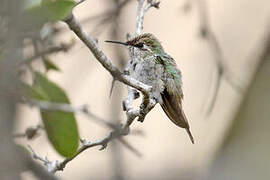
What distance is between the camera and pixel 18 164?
147 cm

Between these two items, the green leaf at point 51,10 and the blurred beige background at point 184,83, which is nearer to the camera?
the green leaf at point 51,10

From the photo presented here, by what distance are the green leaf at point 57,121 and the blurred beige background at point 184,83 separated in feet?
6.20

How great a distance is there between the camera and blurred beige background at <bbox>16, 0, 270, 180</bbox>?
213 inches

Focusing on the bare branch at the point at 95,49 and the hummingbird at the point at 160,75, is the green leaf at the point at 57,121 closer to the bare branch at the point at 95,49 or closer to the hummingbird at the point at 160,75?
→ the hummingbird at the point at 160,75

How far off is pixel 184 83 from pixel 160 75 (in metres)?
3.51

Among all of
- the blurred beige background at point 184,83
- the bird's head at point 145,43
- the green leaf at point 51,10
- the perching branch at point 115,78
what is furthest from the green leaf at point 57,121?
the blurred beige background at point 184,83

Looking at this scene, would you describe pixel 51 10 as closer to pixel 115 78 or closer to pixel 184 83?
pixel 115 78

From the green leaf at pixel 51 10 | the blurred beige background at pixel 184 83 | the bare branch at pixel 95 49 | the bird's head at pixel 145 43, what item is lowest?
the blurred beige background at pixel 184 83

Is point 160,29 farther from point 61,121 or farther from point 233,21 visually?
point 61,121

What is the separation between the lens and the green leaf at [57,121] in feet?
9.62

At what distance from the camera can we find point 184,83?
237 inches

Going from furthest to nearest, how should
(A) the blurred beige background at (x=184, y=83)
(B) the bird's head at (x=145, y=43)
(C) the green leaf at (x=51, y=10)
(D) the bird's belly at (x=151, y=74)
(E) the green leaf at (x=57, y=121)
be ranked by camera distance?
(A) the blurred beige background at (x=184, y=83) < (E) the green leaf at (x=57, y=121) < (B) the bird's head at (x=145, y=43) < (D) the bird's belly at (x=151, y=74) < (C) the green leaf at (x=51, y=10)

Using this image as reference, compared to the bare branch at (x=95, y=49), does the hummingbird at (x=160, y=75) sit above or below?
below

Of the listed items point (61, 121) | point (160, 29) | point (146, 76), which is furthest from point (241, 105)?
point (160, 29)
